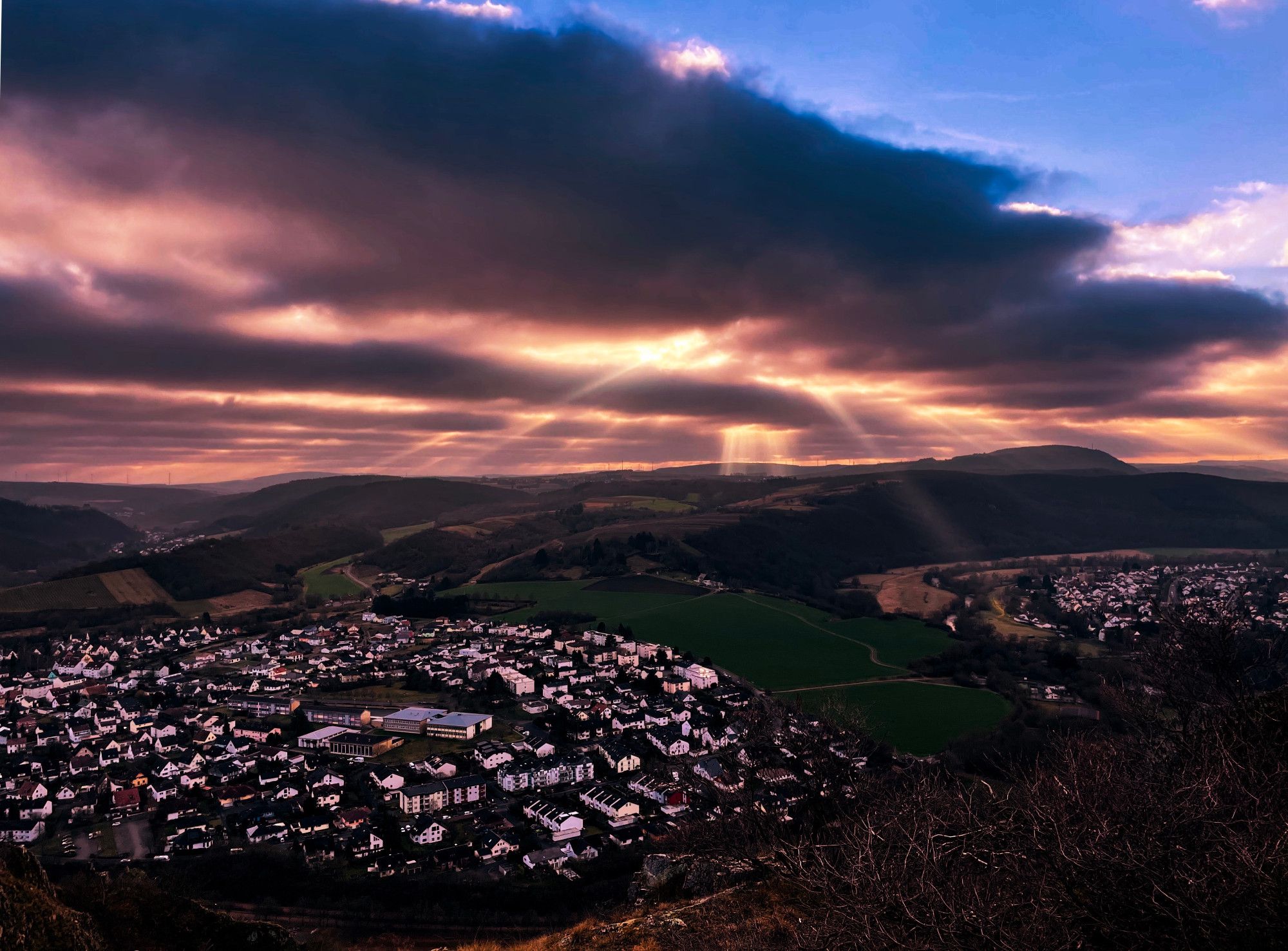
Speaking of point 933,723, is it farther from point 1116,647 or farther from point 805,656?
point 1116,647

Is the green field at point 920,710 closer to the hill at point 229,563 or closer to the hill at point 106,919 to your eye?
the hill at point 106,919

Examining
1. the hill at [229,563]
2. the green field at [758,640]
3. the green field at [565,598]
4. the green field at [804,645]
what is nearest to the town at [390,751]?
the green field at [758,640]

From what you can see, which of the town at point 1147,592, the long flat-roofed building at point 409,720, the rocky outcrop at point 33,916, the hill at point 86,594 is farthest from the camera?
the hill at point 86,594

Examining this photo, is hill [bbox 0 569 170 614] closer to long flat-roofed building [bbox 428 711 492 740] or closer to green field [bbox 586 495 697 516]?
long flat-roofed building [bbox 428 711 492 740]

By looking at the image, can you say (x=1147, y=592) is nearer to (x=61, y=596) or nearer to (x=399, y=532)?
(x=61, y=596)

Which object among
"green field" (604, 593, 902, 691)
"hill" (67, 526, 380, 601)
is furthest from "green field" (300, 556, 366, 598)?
"green field" (604, 593, 902, 691)

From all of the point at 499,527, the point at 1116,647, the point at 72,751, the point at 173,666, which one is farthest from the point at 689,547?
the point at 72,751

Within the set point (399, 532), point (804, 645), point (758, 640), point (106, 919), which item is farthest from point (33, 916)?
point (399, 532)
